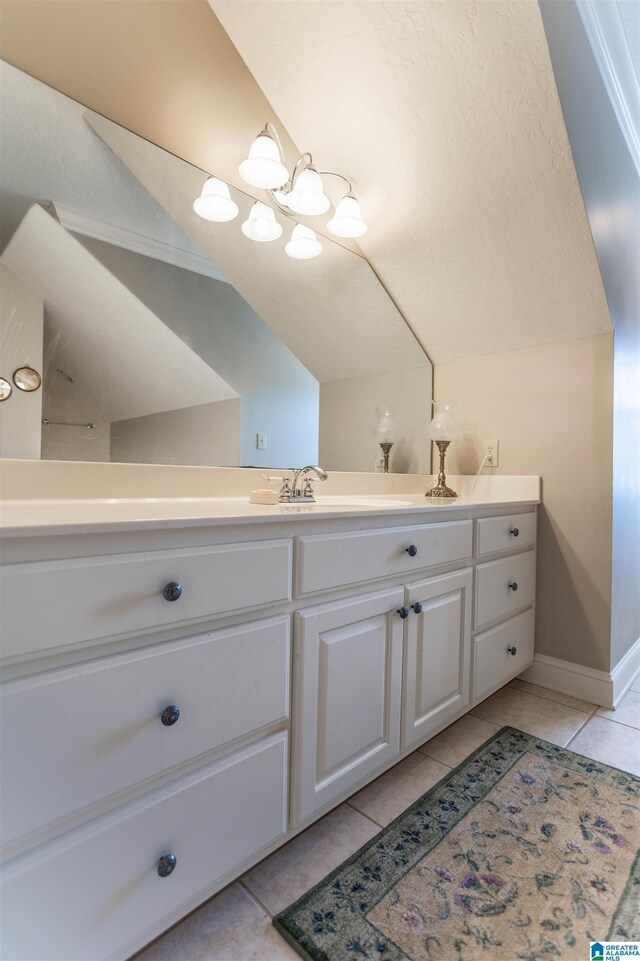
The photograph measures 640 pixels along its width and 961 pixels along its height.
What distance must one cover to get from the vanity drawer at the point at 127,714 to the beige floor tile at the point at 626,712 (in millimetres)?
1493

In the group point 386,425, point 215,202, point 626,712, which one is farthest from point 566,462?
point 215,202

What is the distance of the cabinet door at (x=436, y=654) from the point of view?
4.22 feet

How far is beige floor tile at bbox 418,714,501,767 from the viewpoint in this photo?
148 centimetres

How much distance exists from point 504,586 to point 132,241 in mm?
1694

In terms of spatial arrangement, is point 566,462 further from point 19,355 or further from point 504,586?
point 19,355

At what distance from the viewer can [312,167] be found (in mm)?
1547

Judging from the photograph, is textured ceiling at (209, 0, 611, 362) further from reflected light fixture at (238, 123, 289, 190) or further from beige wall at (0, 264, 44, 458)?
beige wall at (0, 264, 44, 458)

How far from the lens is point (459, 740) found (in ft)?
5.14

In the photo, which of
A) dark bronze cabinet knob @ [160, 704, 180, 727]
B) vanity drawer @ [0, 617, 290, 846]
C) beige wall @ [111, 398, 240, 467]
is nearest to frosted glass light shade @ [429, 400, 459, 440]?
beige wall @ [111, 398, 240, 467]

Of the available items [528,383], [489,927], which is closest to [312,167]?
[528,383]

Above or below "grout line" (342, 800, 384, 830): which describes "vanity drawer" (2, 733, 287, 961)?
above

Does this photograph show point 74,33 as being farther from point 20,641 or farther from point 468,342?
point 468,342

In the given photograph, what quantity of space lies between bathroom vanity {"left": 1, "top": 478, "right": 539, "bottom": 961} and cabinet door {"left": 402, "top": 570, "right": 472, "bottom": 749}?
0.02 metres

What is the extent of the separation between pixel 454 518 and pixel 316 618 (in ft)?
2.11
